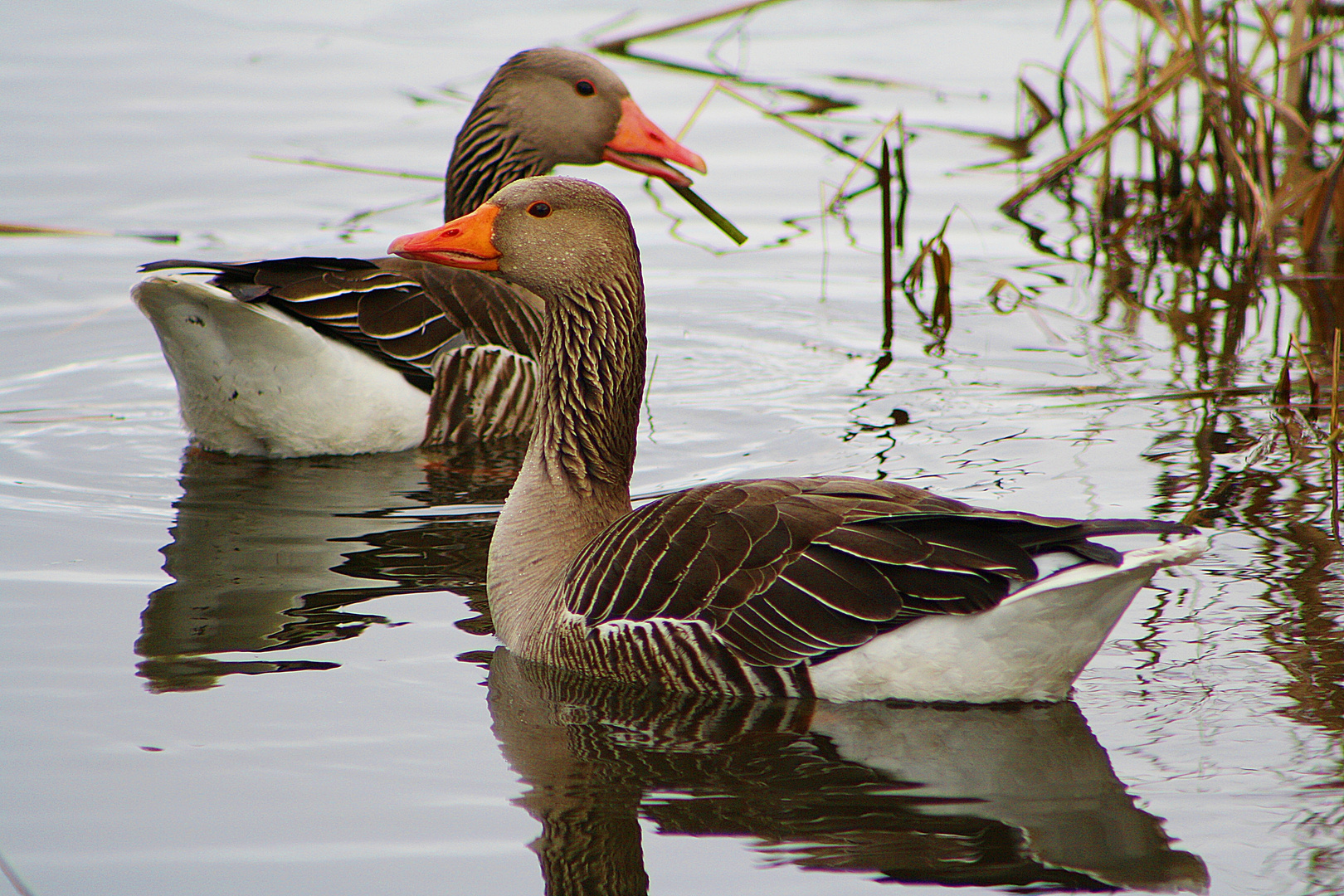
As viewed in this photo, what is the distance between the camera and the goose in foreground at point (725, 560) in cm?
457

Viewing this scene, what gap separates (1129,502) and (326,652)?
316cm

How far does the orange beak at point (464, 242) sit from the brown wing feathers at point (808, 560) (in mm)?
1121

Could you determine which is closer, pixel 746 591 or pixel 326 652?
pixel 746 591

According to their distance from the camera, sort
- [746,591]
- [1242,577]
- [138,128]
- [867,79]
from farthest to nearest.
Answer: [867,79]
[138,128]
[1242,577]
[746,591]

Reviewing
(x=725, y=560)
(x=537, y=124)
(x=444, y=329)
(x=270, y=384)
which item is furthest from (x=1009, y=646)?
(x=537, y=124)

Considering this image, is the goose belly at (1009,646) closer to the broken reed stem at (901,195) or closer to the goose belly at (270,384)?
the goose belly at (270,384)

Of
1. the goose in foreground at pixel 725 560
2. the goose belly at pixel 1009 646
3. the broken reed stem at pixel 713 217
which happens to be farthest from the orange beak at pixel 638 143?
the goose belly at pixel 1009 646

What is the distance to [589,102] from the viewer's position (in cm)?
852

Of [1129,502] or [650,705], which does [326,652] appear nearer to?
[650,705]

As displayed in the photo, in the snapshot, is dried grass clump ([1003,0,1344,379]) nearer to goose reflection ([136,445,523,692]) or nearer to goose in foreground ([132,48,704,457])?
goose in foreground ([132,48,704,457])

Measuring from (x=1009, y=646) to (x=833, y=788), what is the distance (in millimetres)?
710

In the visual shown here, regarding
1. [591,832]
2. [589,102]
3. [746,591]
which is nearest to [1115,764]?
[746,591]

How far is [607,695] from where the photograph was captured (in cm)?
500

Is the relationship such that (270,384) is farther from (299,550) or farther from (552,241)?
(552,241)
